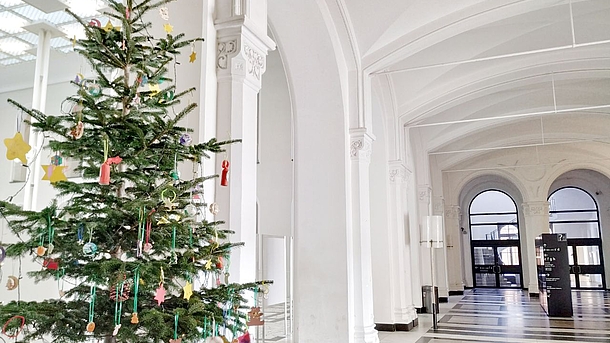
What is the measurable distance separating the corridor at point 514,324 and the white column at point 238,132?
5.67 meters

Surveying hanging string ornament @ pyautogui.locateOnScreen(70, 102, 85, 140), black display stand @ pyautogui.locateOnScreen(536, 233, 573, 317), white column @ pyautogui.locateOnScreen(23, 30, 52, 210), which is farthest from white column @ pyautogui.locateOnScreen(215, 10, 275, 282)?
black display stand @ pyautogui.locateOnScreen(536, 233, 573, 317)

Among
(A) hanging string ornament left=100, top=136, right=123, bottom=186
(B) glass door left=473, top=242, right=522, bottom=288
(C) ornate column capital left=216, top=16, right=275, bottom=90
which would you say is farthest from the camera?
(B) glass door left=473, top=242, right=522, bottom=288

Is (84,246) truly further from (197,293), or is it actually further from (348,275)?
(348,275)

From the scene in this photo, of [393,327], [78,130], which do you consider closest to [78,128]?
[78,130]

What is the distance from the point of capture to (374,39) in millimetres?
7652

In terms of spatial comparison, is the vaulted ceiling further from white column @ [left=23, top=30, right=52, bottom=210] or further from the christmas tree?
the christmas tree

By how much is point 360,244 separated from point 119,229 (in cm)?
530

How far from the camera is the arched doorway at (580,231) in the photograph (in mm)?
20688

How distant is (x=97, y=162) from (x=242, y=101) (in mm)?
1777

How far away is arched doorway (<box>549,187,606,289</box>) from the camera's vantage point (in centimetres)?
2069

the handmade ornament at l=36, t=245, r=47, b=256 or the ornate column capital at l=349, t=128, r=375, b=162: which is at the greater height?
the ornate column capital at l=349, t=128, r=375, b=162

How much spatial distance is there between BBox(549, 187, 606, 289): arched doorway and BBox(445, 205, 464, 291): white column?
5.41 m

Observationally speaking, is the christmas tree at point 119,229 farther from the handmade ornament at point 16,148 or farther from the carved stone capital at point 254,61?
the carved stone capital at point 254,61

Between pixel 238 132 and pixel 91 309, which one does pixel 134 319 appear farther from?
pixel 238 132
